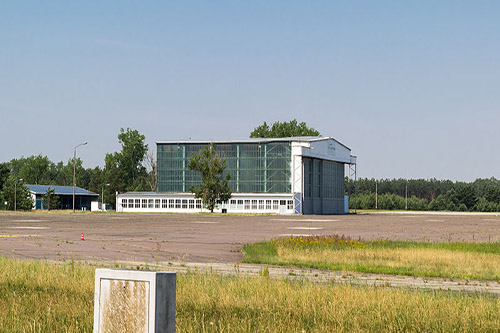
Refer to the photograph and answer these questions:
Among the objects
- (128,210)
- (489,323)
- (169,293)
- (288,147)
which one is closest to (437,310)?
(489,323)

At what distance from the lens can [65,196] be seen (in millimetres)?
144875

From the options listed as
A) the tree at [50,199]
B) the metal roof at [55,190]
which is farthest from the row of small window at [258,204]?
the metal roof at [55,190]

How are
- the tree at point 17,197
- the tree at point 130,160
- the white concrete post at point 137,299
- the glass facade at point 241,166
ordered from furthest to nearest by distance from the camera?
the tree at point 130,160
the tree at point 17,197
the glass facade at point 241,166
the white concrete post at point 137,299

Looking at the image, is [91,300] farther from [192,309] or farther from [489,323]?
[489,323]

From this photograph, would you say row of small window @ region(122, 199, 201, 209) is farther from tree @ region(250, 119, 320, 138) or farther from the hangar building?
tree @ region(250, 119, 320, 138)

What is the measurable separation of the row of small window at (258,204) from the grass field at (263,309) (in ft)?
325

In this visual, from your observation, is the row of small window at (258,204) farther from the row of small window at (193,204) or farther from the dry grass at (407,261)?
the dry grass at (407,261)

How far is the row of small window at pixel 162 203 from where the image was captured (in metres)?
119

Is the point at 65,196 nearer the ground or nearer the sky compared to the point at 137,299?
nearer the sky

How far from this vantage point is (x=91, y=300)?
12273 millimetres

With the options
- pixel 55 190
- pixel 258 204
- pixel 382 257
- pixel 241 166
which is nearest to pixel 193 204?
pixel 241 166

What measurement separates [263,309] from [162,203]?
11175 cm

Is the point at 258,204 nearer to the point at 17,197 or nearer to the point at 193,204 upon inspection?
the point at 193,204

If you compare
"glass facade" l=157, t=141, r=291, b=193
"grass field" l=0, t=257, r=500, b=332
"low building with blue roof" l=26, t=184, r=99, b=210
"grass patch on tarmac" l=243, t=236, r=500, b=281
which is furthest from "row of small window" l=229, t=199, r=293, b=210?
"grass field" l=0, t=257, r=500, b=332
